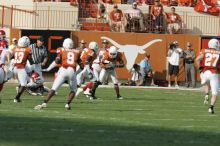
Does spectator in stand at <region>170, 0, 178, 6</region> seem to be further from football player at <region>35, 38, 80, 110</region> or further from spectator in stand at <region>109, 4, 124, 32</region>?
football player at <region>35, 38, 80, 110</region>

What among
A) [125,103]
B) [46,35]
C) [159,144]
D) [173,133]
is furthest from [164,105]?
[46,35]

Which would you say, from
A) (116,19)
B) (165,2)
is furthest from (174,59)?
(165,2)

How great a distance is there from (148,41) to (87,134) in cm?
2007

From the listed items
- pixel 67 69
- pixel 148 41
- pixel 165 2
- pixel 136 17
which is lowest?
pixel 67 69

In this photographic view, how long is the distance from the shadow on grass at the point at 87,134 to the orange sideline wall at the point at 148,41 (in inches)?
672

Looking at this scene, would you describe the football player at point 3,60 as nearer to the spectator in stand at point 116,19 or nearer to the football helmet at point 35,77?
the football helmet at point 35,77

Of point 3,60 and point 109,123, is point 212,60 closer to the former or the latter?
point 109,123

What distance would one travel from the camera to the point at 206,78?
19547 millimetres

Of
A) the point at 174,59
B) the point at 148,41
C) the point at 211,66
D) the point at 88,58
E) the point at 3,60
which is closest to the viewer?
the point at 211,66

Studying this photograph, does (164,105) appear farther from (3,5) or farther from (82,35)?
(3,5)

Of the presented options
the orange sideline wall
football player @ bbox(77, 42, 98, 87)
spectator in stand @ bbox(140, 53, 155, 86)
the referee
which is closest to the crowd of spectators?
the orange sideline wall

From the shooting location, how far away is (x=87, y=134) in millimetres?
13758

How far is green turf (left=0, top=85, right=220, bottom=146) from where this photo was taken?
13.0 meters

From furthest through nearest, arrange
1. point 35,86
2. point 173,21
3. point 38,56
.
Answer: point 173,21
point 38,56
point 35,86
